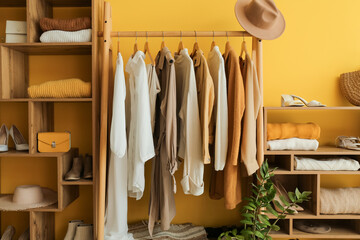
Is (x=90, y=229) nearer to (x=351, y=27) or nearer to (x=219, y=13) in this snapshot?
(x=219, y=13)

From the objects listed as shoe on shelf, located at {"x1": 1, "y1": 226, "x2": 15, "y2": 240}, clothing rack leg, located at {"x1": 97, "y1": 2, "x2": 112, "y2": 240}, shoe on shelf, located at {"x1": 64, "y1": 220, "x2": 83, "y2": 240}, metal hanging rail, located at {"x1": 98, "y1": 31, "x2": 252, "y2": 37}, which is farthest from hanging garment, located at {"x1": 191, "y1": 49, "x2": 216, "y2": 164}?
shoe on shelf, located at {"x1": 1, "y1": 226, "x2": 15, "y2": 240}

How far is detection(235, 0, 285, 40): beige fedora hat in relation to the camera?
198cm

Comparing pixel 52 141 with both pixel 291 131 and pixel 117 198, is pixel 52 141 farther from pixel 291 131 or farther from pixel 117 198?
pixel 291 131

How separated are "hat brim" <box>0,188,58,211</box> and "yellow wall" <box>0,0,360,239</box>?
0.49 feet

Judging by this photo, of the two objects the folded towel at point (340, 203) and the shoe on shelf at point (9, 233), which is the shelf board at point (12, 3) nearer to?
the shoe on shelf at point (9, 233)

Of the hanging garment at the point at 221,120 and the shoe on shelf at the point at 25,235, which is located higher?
the hanging garment at the point at 221,120

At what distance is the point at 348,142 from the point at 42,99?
2189 millimetres

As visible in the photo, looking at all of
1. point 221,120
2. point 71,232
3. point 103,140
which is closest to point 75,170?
point 103,140

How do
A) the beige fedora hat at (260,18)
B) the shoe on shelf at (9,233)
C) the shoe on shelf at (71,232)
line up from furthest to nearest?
the shoe on shelf at (9,233) → the shoe on shelf at (71,232) → the beige fedora hat at (260,18)

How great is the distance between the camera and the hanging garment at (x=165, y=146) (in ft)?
6.16

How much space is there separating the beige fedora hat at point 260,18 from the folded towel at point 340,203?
1175mm

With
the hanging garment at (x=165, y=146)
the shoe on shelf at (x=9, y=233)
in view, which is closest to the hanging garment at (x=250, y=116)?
the hanging garment at (x=165, y=146)

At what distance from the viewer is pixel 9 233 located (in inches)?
92.4

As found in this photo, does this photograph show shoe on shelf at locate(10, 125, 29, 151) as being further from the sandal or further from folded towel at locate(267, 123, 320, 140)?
the sandal
